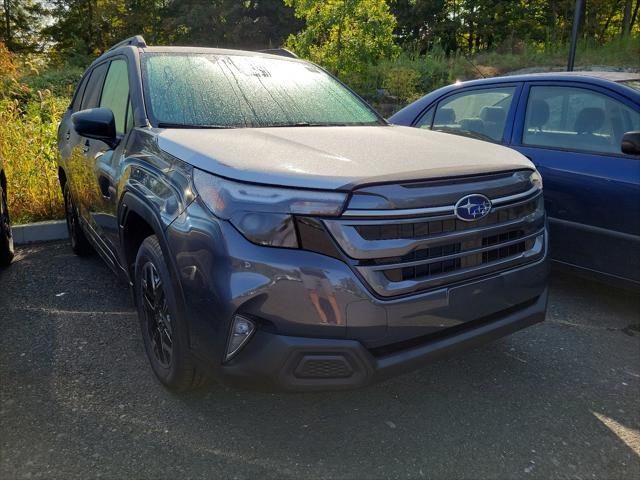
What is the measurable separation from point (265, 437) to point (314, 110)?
1892 millimetres

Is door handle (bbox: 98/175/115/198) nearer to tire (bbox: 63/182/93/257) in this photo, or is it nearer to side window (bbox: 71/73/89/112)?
tire (bbox: 63/182/93/257)

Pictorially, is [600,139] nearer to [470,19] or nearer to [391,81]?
[391,81]

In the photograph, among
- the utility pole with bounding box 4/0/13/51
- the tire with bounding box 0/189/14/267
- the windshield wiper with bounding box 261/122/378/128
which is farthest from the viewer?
the utility pole with bounding box 4/0/13/51

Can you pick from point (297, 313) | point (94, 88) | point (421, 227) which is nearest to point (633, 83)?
point (421, 227)

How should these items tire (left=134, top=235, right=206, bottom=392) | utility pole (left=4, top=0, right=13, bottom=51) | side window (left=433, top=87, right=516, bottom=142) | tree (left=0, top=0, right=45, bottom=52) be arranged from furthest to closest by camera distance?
tree (left=0, top=0, right=45, bottom=52) < utility pole (left=4, top=0, right=13, bottom=51) < side window (left=433, top=87, right=516, bottom=142) < tire (left=134, top=235, right=206, bottom=392)

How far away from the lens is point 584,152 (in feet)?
12.1

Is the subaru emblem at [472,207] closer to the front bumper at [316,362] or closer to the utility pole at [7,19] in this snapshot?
the front bumper at [316,362]

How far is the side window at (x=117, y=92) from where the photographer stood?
311 centimetres

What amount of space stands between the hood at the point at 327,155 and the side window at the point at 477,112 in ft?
5.53

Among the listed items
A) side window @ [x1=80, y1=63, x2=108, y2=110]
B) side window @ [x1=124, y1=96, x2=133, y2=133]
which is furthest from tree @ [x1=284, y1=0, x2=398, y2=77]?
side window @ [x1=124, y1=96, x2=133, y2=133]

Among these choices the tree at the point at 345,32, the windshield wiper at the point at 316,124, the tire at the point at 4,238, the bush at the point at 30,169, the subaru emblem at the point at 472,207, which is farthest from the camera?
the tree at the point at 345,32

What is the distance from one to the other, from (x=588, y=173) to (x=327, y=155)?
220cm

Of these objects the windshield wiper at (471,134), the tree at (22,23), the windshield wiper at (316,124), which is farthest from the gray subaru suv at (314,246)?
the tree at (22,23)

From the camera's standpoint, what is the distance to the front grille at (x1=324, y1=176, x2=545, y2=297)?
1944 mm
